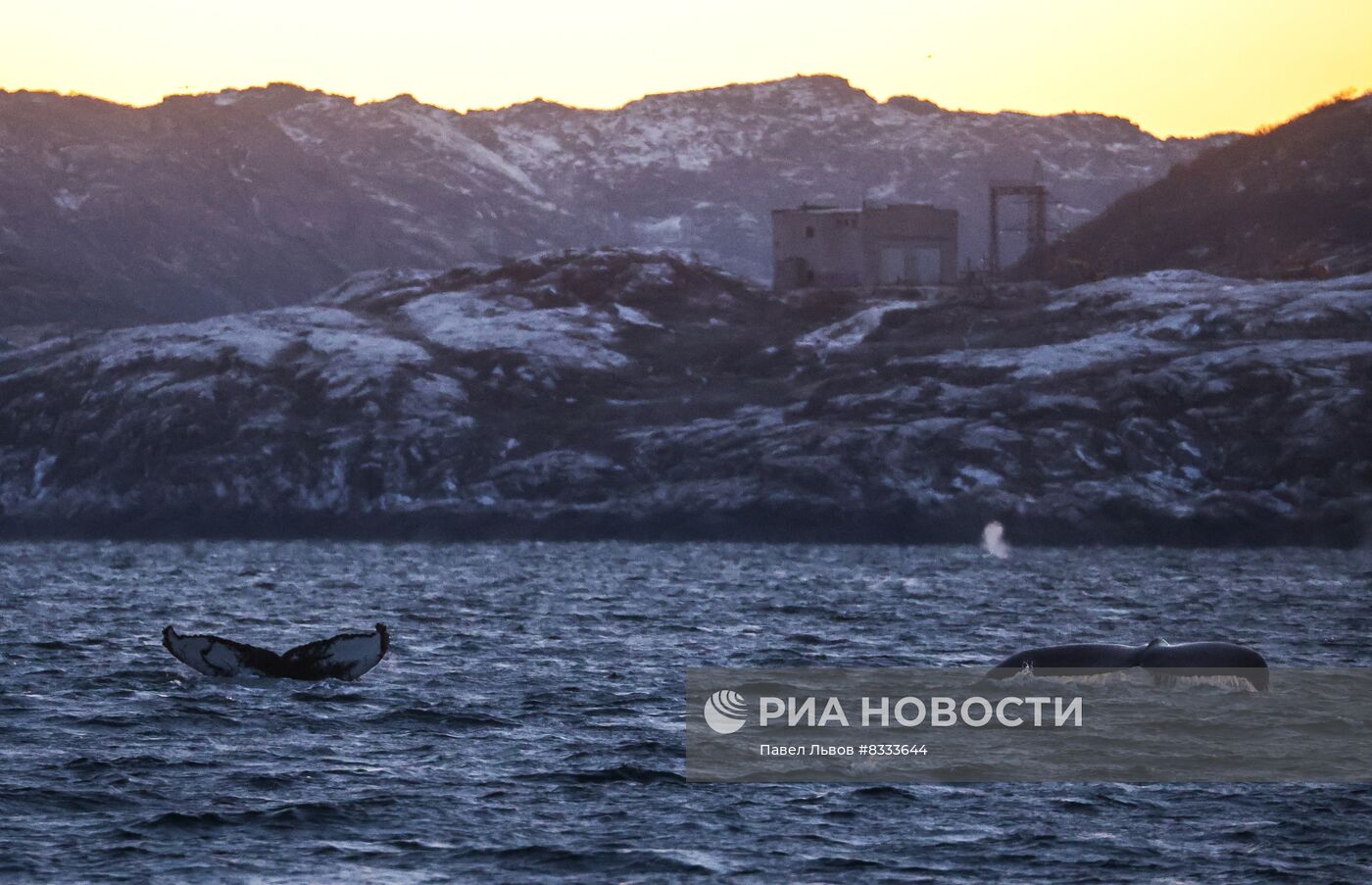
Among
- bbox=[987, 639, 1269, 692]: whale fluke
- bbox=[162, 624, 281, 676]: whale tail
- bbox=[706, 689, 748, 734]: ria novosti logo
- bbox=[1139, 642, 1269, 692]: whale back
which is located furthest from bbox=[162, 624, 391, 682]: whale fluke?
bbox=[1139, 642, 1269, 692]: whale back

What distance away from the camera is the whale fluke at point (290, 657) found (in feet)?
173

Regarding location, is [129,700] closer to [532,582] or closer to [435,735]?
[435,735]

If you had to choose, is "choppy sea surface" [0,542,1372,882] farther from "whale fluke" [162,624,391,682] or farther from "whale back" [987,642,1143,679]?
"whale back" [987,642,1143,679]

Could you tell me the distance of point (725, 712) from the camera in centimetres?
4638

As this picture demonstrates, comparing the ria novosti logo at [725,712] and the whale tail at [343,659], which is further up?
the whale tail at [343,659]

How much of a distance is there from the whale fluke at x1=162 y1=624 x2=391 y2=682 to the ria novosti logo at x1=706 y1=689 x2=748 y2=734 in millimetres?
10047

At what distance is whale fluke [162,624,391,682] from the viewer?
52.7m

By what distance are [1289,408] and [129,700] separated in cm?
15180

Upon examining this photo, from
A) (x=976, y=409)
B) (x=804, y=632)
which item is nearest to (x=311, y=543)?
(x=976, y=409)

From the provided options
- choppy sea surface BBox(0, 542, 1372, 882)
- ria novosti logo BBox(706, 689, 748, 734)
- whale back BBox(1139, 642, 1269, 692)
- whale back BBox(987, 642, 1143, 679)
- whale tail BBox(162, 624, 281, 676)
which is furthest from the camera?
whale tail BBox(162, 624, 281, 676)

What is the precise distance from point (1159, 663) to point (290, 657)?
2388 cm

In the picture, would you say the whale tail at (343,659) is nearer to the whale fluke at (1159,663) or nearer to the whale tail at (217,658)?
the whale tail at (217,658)

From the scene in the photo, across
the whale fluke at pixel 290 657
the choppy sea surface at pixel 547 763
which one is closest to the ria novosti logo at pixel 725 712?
the choppy sea surface at pixel 547 763

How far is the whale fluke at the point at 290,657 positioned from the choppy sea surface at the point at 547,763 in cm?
77
